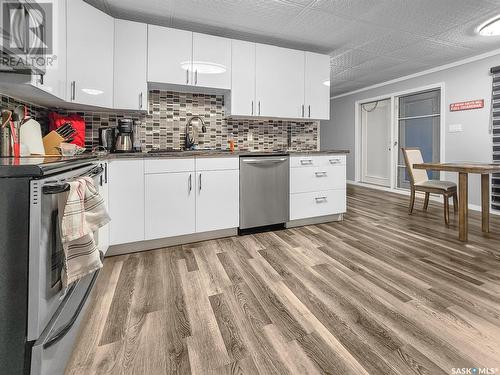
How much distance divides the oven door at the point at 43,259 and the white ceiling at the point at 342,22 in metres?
2.28

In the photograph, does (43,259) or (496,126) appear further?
(496,126)

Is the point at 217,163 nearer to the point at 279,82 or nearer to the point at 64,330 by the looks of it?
the point at 279,82

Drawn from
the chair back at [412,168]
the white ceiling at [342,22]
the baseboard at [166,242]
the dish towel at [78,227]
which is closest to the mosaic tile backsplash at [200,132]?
the white ceiling at [342,22]

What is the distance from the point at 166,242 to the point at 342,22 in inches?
114

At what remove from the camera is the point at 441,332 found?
131 cm

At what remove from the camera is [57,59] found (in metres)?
1.92

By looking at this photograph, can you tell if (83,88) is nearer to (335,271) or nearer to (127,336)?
(127,336)

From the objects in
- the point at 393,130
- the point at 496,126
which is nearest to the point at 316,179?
the point at 496,126

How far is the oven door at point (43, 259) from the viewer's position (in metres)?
0.84

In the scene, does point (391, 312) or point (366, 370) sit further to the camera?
point (391, 312)

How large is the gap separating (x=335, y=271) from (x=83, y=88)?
8.30 feet

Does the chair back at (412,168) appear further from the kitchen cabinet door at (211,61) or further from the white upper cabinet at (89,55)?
the white upper cabinet at (89,55)

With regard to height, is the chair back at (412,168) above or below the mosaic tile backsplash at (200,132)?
below

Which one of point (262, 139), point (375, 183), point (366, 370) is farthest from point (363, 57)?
point (366, 370)
